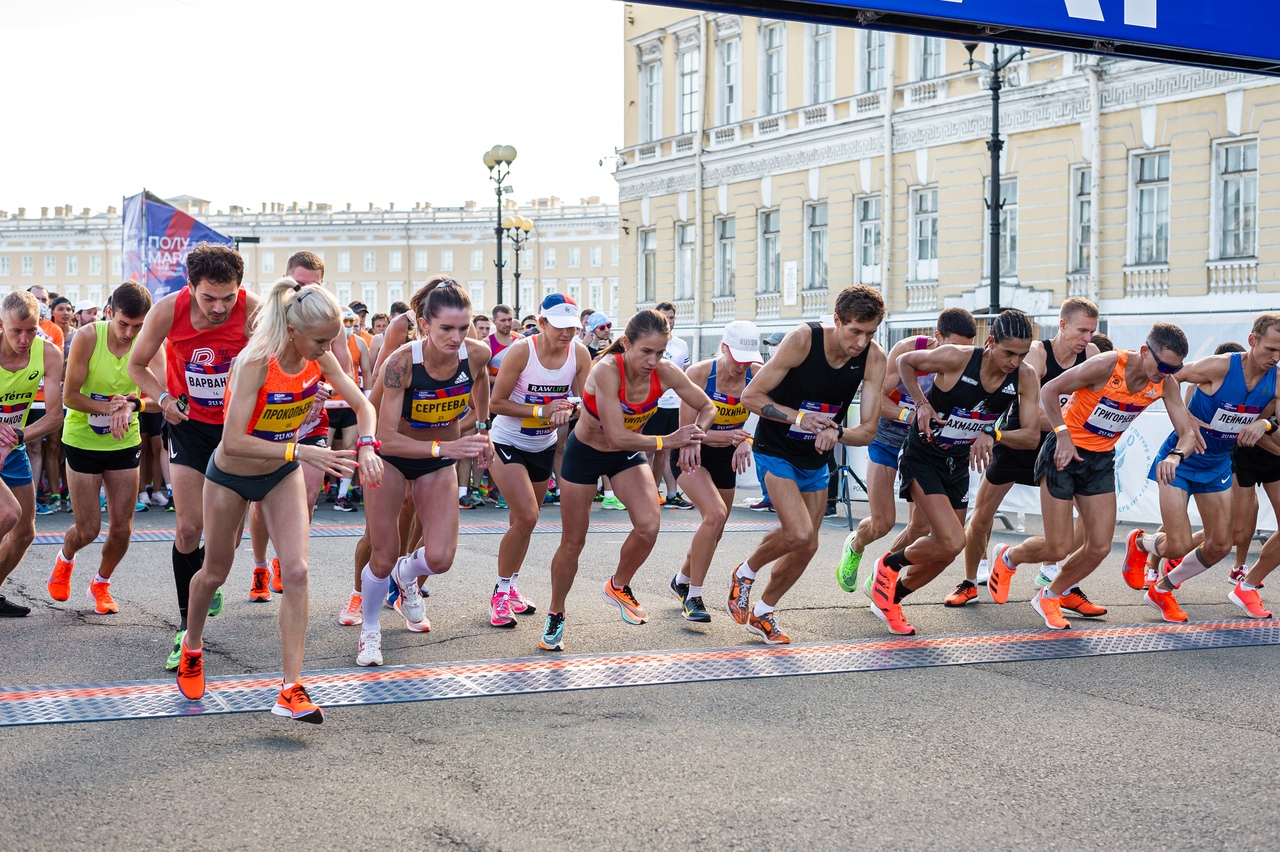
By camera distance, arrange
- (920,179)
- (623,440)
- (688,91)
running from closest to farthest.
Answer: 1. (623,440)
2. (920,179)
3. (688,91)

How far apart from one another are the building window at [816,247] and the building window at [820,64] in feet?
9.24

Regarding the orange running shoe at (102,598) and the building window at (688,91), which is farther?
the building window at (688,91)

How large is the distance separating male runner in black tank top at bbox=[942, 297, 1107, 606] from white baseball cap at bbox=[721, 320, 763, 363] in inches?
72.5

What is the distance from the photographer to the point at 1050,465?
28.2ft

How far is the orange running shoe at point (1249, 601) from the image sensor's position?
28.7 feet

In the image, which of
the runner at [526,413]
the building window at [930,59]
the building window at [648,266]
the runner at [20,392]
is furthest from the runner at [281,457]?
the building window at [648,266]

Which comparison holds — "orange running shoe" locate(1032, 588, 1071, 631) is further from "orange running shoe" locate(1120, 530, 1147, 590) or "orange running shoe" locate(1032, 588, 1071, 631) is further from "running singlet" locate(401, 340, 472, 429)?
"running singlet" locate(401, 340, 472, 429)

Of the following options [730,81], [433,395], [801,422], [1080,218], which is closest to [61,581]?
Result: [433,395]

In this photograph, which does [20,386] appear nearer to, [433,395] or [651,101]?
[433,395]

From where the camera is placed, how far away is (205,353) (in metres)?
7.05

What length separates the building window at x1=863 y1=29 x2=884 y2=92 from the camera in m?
31.7

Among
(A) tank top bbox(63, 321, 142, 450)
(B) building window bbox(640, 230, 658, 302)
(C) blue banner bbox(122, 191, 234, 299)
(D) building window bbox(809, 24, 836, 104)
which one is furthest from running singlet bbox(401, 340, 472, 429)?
(B) building window bbox(640, 230, 658, 302)

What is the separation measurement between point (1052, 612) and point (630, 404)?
9.82 feet

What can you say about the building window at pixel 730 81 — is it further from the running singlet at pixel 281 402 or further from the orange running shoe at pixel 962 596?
the running singlet at pixel 281 402
